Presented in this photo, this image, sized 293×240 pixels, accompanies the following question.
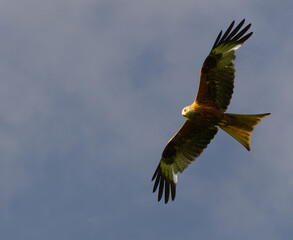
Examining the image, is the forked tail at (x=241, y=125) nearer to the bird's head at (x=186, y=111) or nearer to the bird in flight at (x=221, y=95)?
the bird in flight at (x=221, y=95)

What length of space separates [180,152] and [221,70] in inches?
111

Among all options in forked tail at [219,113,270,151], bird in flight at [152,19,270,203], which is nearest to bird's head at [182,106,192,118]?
bird in flight at [152,19,270,203]

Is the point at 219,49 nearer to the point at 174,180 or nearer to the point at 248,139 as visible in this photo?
the point at 248,139

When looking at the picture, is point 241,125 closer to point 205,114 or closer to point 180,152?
point 205,114

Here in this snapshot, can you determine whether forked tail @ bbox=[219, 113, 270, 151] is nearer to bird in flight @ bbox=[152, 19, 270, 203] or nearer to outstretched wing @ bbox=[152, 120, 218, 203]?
bird in flight @ bbox=[152, 19, 270, 203]

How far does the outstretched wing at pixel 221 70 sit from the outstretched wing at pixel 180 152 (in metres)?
1.03

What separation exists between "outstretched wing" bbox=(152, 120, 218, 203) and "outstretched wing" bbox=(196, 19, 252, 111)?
3.36ft

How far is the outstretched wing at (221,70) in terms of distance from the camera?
44.1 ft

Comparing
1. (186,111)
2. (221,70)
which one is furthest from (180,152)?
(221,70)

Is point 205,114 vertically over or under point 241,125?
over

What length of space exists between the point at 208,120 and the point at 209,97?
1.92 ft

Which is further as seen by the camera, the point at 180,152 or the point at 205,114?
the point at 180,152

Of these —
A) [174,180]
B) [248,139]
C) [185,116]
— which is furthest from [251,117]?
[174,180]

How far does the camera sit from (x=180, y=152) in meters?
15.0
